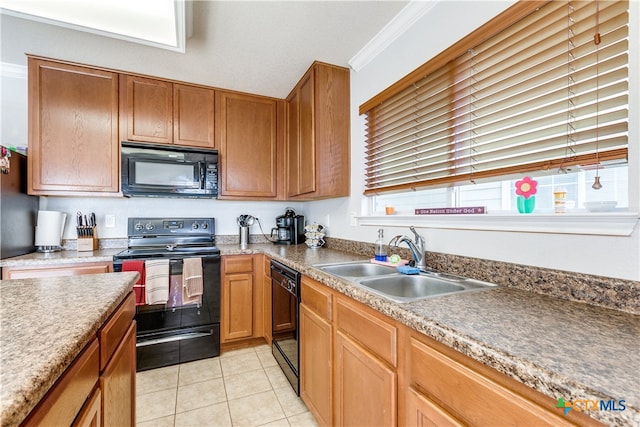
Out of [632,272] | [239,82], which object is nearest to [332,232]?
[239,82]

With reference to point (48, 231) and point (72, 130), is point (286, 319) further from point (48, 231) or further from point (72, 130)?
point (72, 130)

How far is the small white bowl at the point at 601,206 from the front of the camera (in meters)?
0.90

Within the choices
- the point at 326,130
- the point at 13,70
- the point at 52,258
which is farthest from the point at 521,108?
the point at 13,70

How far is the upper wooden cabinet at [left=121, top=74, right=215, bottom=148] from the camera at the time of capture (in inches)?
93.3

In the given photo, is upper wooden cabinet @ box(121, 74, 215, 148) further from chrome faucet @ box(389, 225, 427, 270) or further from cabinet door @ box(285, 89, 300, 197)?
chrome faucet @ box(389, 225, 427, 270)

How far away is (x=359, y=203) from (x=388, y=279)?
866mm

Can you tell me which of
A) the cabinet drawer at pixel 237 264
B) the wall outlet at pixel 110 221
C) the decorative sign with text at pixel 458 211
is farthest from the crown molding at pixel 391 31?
the wall outlet at pixel 110 221

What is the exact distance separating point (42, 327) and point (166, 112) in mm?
2254

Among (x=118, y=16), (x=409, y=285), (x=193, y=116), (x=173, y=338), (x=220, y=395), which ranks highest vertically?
(x=118, y=16)

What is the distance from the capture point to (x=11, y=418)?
0.40m

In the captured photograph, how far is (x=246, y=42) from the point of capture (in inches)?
76.2

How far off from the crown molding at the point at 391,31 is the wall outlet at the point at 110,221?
249 centimetres

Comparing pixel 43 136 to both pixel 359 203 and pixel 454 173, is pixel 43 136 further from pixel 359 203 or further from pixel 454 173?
pixel 454 173

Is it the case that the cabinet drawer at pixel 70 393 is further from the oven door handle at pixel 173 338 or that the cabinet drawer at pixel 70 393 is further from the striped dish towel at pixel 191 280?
the oven door handle at pixel 173 338
